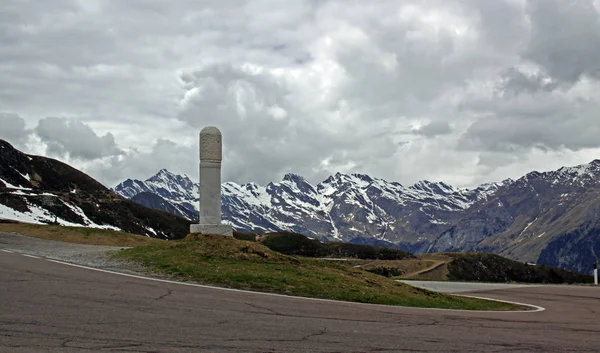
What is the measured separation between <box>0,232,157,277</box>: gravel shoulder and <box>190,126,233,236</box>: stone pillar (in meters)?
4.25

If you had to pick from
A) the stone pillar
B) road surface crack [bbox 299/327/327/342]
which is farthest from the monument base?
road surface crack [bbox 299/327/327/342]

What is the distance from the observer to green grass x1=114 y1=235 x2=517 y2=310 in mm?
20484

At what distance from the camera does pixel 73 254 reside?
87.6 feet

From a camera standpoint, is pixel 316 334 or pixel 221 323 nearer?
pixel 316 334

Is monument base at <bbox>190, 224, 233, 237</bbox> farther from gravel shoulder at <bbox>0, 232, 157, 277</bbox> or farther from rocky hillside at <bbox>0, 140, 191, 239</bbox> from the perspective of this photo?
rocky hillside at <bbox>0, 140, 191, 239</bbox>

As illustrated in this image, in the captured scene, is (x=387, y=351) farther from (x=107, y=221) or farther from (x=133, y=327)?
(x=107, y=221)

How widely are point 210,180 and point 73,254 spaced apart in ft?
21.2

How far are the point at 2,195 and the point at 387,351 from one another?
16441 centimetres

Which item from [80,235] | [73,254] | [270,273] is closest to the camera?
[270,273]

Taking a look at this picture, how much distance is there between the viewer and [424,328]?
14.8 meters

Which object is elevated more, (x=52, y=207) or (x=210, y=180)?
(x=52, y=207)

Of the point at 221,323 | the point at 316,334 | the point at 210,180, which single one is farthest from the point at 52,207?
the point at 316,334

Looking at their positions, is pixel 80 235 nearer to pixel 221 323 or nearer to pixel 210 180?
pixel 210 180

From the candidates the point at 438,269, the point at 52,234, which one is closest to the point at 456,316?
the point at 52,234
